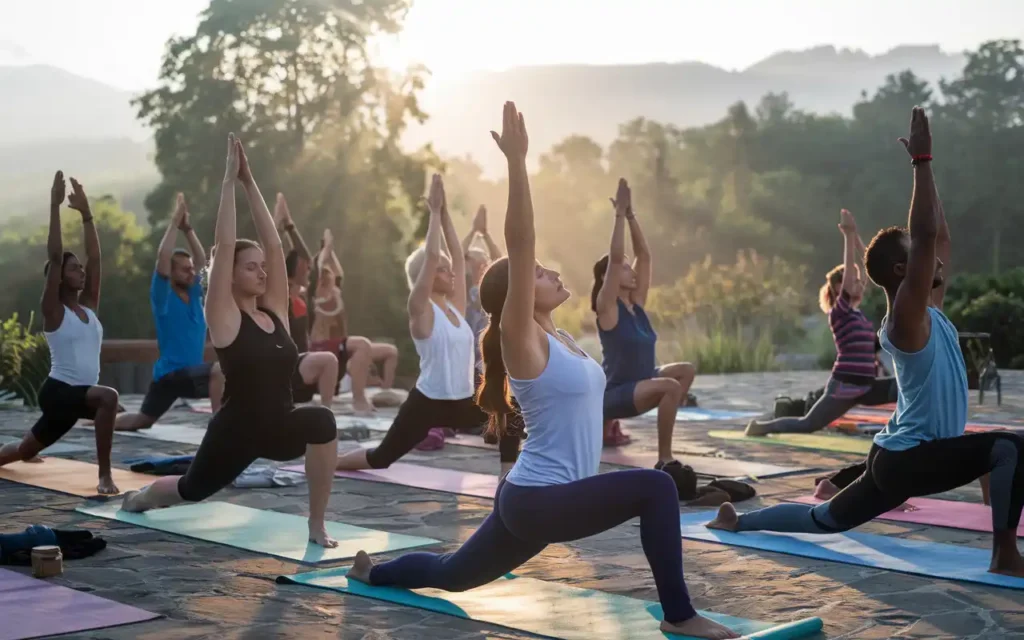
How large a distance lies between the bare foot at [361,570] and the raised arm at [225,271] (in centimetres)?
107

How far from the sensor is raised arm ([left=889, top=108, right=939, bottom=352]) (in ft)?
13.6

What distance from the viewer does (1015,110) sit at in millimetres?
46125

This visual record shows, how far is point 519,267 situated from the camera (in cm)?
343

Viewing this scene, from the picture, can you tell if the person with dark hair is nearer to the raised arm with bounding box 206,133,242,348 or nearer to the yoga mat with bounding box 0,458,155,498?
the yoga mat with bounding box 0,458,155,498

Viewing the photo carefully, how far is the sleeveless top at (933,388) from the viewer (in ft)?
14.8

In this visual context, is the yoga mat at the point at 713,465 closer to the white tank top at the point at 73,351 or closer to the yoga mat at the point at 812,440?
the yoga mat at the point at 812,440

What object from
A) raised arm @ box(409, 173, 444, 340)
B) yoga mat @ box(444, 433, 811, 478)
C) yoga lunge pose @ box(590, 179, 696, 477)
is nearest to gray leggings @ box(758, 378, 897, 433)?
yoga mat @ box(444, 433, 811, 478)

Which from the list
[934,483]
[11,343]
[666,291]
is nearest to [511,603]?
[934,483]

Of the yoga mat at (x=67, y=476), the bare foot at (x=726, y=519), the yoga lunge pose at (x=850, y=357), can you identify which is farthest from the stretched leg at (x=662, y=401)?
the yoga mat at (x=67, y=476)

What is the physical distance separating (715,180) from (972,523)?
146 feet

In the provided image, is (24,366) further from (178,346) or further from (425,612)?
(425,612)

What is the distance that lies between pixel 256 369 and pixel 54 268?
2160mm

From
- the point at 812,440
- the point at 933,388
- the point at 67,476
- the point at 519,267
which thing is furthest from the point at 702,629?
the point at 812,440

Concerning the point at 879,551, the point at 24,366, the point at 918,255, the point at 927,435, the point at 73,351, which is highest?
the point at 918,255
